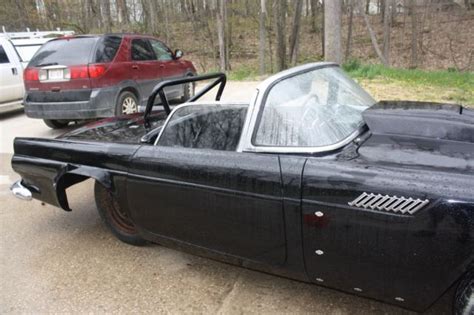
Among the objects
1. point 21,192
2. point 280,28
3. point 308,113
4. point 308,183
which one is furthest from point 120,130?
point 280,28

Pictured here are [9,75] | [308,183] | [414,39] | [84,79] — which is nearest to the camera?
[308,183]

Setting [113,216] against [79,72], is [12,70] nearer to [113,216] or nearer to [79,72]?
[79,72]

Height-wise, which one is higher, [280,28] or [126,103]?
[280,28]

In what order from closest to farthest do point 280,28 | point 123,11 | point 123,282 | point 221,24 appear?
point 123,282 < point 221,24 < point 280,28 < point 123,11

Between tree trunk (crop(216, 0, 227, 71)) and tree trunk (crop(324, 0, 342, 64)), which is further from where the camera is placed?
tree trunk (crop(216, 0, 227, 71))

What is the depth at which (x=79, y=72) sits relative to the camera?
6.93 meters

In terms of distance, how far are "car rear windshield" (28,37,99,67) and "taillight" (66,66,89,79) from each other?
0.10 metres

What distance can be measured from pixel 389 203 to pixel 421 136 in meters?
0.84

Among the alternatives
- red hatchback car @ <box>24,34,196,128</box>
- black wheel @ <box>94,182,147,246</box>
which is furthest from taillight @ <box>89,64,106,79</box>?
black wheel @ <box>94,182,147,246</box>

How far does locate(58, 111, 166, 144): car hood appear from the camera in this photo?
11.6 feet

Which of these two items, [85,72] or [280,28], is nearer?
[85,72]

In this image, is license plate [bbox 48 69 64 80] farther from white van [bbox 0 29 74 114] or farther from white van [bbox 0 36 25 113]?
white van [bbox 0 36 25 113]

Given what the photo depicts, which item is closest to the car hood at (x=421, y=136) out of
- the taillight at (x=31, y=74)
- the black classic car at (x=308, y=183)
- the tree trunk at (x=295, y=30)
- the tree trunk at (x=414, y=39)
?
the black classic car at (x=308, y=183)

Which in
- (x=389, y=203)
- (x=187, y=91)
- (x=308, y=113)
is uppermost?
(x=308, y=113)
